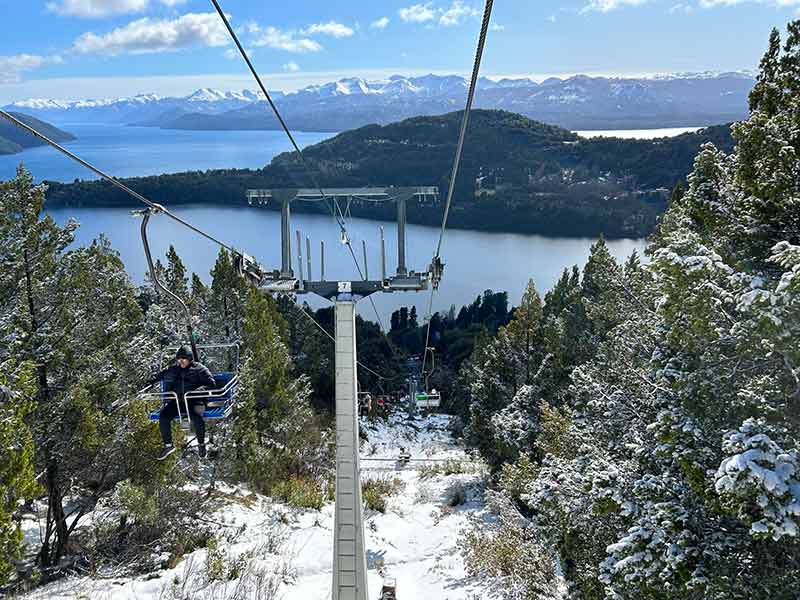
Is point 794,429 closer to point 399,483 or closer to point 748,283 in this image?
point 748,283

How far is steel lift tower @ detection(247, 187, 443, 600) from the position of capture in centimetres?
638

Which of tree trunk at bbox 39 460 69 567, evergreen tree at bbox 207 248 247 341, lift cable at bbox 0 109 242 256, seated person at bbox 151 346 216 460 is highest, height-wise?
lift cable at bbox 0 109 242 256

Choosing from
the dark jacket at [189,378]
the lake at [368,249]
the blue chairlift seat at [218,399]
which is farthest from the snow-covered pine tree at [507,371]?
the lake at [368,249]

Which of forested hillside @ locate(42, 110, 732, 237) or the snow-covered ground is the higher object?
forested hillside @ locate(42, 110, 732, 237)

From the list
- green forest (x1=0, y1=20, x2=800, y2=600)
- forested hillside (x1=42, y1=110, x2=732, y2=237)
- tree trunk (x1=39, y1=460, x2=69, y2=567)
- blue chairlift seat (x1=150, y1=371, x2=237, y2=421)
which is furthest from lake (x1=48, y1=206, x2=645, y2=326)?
blue chairlift seat (x1=150, y1=371, x2=237, y2=421)

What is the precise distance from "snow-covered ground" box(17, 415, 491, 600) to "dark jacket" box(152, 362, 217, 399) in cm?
361

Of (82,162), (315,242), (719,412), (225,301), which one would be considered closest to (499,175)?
(315,242)

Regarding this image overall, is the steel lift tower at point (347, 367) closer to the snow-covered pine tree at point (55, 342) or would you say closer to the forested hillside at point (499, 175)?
the snow-covered pine tree at point (55, 342)

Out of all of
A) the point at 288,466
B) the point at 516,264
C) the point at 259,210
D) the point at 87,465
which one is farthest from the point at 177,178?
the point at 87,465

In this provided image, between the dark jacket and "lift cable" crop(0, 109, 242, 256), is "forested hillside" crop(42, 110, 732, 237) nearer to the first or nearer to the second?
the dark jacket

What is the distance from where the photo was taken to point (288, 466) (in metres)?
19.0

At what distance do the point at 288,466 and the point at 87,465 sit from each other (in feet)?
29.9

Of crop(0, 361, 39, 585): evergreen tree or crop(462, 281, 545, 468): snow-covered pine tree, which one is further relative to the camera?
crop(462, 281, 545, 468): snow-covered pine tree

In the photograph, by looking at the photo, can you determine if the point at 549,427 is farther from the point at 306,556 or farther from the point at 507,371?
the point at 507,371
